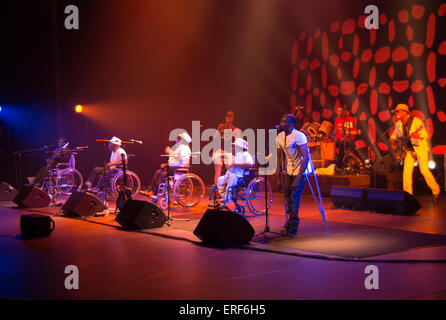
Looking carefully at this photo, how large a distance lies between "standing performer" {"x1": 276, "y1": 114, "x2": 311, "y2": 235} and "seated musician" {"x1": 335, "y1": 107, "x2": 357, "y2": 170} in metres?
5.51

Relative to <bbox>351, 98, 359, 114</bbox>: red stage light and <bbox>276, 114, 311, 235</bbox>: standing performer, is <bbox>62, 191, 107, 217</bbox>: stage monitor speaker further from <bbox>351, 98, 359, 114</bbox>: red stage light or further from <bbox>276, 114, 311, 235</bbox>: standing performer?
<bbox>351, 98, 359, 114</bbox>: red stage light

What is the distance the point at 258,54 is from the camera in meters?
14.7

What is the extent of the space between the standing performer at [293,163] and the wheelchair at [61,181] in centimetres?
617

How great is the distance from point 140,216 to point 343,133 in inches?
251

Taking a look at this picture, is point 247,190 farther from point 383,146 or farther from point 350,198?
point 383,146

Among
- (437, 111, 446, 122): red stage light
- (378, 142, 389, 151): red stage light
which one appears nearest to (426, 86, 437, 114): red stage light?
(437, 111, 446, 122): red stage light

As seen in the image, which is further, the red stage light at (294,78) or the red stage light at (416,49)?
the red stage light at (294,78)

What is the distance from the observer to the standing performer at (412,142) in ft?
27.1

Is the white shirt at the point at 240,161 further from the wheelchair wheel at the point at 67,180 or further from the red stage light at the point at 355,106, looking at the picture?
the red stage light at the point at 355,106

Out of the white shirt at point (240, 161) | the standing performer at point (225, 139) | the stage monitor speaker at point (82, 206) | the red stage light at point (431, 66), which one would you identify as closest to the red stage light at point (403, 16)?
the red stage light at point (431, 66)

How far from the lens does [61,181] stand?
36.2 ft

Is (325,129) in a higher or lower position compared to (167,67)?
lower

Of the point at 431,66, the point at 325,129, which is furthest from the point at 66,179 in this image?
the point at 431,66
